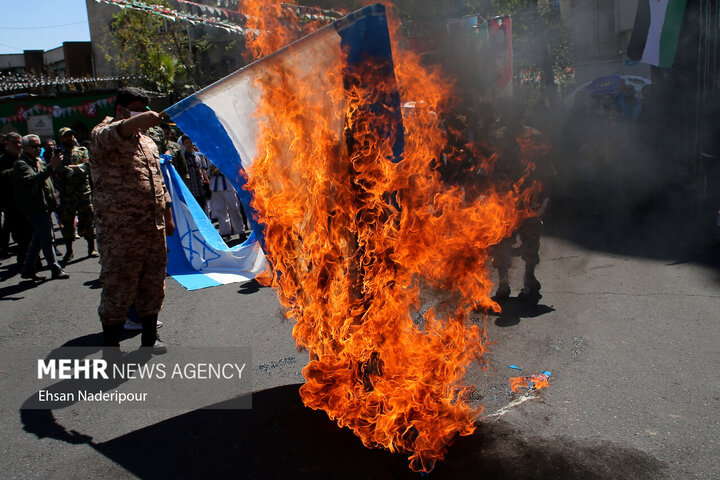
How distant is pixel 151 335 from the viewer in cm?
493

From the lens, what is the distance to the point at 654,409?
376 centimetres

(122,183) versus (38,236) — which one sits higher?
(122,183)

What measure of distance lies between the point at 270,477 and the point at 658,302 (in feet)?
15.1

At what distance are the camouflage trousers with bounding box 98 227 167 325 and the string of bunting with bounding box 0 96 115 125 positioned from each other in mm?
18137

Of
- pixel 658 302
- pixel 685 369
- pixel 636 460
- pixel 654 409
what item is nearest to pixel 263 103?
pixel 636 460

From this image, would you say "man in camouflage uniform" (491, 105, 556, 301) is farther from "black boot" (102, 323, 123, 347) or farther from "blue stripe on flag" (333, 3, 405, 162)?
"black boot" (102, 323, 123, 347)

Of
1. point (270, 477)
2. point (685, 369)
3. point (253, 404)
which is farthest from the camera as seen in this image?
point (685, 369)

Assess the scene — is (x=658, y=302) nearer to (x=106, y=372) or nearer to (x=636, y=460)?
(x=636, y=460)

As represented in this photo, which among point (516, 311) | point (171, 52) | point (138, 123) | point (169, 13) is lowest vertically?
point (516, 311)

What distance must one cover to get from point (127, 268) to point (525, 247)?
408 centimetres

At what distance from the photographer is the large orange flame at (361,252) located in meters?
3.22

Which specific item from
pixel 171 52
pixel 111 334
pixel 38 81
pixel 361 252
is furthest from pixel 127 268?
pixel 38 81

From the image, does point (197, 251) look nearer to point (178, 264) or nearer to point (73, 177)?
point (178, 264)

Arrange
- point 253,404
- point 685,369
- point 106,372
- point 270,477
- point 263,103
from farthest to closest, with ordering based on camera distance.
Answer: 1. point 106,372
2. point 685,369
3. point 253,404
4. point 263,103
5. point 270,477
